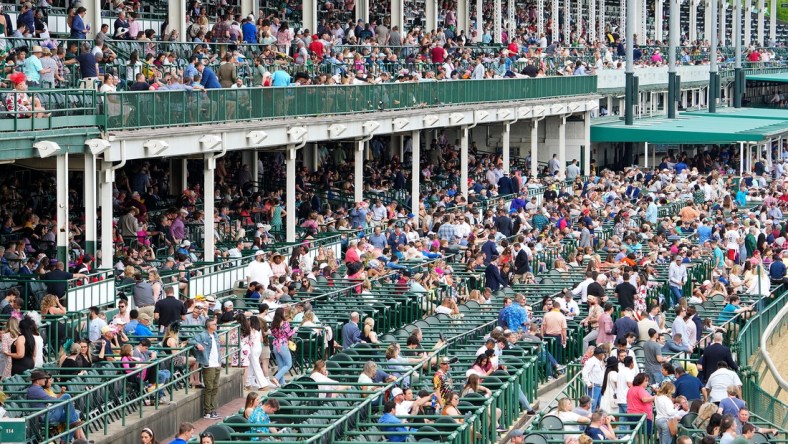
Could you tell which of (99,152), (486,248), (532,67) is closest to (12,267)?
(99,152)

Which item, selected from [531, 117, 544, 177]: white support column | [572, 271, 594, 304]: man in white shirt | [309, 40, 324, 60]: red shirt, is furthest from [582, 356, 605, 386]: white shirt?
[531, 117, 544, 177]: white support column

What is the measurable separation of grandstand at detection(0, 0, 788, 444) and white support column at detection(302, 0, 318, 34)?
6cm

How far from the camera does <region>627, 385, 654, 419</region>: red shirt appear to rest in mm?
19031

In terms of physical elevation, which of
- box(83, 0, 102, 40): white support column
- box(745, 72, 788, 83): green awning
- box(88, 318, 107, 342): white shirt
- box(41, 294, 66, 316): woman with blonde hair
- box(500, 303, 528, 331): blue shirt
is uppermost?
box(83, 0, 102, 40): white support column

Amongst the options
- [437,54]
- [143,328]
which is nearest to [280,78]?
[437,54]

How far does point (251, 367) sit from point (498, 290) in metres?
7.75

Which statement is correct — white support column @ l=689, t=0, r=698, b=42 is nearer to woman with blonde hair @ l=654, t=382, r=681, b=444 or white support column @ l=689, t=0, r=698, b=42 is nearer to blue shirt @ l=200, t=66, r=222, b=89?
blue shirt @ l=200, t=66, r=222, b=89

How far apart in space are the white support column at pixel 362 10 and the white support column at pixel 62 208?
74.5 feet

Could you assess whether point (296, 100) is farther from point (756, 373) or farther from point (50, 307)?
point (756, 373)

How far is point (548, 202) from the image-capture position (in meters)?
41.2

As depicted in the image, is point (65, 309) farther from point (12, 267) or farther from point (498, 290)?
point (498, 290)

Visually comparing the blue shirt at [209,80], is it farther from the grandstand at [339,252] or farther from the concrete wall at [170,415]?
the concrete wall at [170,415]

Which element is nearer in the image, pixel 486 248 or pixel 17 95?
pixel 17 95

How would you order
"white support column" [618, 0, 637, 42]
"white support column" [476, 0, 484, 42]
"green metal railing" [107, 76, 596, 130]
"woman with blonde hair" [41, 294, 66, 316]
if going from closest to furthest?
"woman with blonde hair" [41, 294, 66, 316], "green metal railing" [107, 76, 596, 130], "white support column" [476, 0, 484, 42], "white support column" [618, 0, 637, 42]
